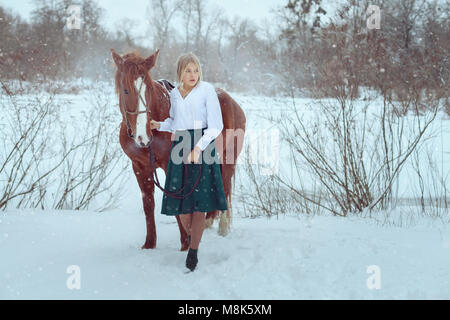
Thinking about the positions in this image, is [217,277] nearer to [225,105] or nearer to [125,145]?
[125,145]

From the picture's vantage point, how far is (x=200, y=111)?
117 inches

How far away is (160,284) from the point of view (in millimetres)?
2775

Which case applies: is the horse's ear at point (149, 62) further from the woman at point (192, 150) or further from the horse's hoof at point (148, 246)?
the horse's hoof at point (148, 246)

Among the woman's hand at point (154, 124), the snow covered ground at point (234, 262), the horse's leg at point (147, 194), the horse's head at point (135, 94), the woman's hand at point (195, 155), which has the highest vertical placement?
the horse's head at point (135, 94)

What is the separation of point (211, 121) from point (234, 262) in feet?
4.03

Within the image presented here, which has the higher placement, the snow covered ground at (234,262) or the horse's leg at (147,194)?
the horse's leg at (147,194)

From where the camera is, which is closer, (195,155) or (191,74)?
(195,155)

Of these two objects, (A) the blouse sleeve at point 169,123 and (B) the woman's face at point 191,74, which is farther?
(A) the blouse sleeve at point 169,123

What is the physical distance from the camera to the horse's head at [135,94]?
112 inches

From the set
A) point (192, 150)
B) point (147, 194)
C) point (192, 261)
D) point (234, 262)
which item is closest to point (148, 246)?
point (147, 194)

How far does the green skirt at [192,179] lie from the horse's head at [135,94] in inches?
12.1

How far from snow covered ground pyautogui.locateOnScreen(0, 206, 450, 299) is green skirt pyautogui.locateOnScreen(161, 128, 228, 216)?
0.53 metres

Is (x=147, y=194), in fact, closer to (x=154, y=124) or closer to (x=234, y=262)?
(x=154, y=124)

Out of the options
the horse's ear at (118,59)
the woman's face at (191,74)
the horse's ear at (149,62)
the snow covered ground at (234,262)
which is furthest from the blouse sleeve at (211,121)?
the snow covered ground at (234,262)
